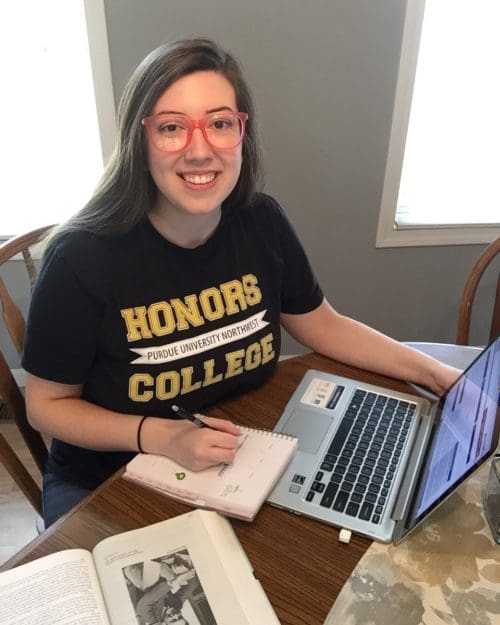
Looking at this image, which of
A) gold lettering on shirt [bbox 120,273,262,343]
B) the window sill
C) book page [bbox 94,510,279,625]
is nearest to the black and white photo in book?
book page [bbox 94,510,279,625]

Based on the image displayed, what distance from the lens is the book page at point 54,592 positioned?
1.89 feet

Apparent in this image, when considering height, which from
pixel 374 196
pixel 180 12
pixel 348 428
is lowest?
pixel 348 428

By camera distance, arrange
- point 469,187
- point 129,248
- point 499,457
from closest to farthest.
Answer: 1. point 499,457
2. point 129,248
3. point 469,187

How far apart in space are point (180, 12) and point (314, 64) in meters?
0.47

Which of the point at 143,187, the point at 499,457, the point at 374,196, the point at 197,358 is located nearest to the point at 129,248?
the point at 143,187

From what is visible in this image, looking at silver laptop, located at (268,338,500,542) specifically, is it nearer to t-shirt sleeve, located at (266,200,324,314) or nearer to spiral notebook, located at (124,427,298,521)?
spiral notebook, located at (124,427,298,521)

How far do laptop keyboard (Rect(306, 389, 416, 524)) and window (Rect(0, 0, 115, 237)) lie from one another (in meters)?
1.35

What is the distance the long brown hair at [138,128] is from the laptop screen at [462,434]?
645 millimetres

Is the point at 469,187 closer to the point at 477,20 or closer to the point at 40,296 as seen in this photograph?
the point at 477,20

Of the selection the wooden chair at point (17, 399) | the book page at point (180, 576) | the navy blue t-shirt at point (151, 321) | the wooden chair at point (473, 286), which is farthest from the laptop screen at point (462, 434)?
the wooden chair at point (17, 399)

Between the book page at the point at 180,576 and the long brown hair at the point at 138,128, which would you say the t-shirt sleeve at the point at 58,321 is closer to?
the long brown hair at the point at 138,128

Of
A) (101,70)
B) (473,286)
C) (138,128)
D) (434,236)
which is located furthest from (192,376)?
(434,236)

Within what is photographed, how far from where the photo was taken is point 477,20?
5.89 feet

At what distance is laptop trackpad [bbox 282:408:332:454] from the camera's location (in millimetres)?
856
